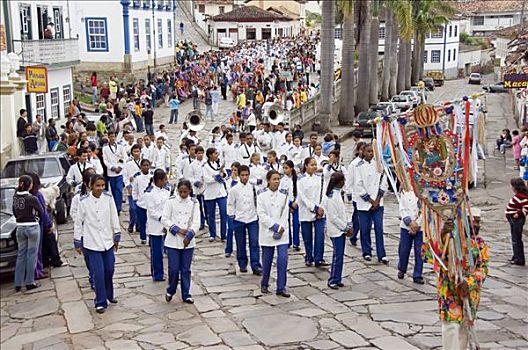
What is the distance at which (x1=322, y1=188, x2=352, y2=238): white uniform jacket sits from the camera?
1036 centimetres

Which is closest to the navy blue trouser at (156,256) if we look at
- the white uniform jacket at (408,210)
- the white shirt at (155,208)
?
the white shirt at (155,208)

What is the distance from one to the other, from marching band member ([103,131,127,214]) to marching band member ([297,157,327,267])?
17.3ft

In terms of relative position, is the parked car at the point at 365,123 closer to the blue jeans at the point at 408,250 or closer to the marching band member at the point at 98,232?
the blue jeans at the point at 408,250

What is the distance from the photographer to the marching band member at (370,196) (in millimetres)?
11617

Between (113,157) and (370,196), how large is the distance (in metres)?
6.27

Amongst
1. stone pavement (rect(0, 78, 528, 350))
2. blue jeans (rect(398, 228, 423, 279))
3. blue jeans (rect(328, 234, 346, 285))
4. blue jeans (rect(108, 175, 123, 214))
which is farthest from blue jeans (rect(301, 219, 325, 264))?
blue jeans (rect(108, 175, 123, 214))

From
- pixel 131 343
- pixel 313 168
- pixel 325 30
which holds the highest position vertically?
pixel 325 30

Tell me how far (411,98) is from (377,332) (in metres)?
31.1

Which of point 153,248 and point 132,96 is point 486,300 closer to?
point 153,248

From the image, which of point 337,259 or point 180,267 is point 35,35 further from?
point 337,259

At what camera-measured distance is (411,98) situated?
38625mm

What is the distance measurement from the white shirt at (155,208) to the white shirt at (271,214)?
145 cm

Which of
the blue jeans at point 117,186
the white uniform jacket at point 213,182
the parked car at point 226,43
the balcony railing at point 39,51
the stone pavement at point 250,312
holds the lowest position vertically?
the stone pavement at point 250,312

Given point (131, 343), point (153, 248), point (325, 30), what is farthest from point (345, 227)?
point (325, 30)
